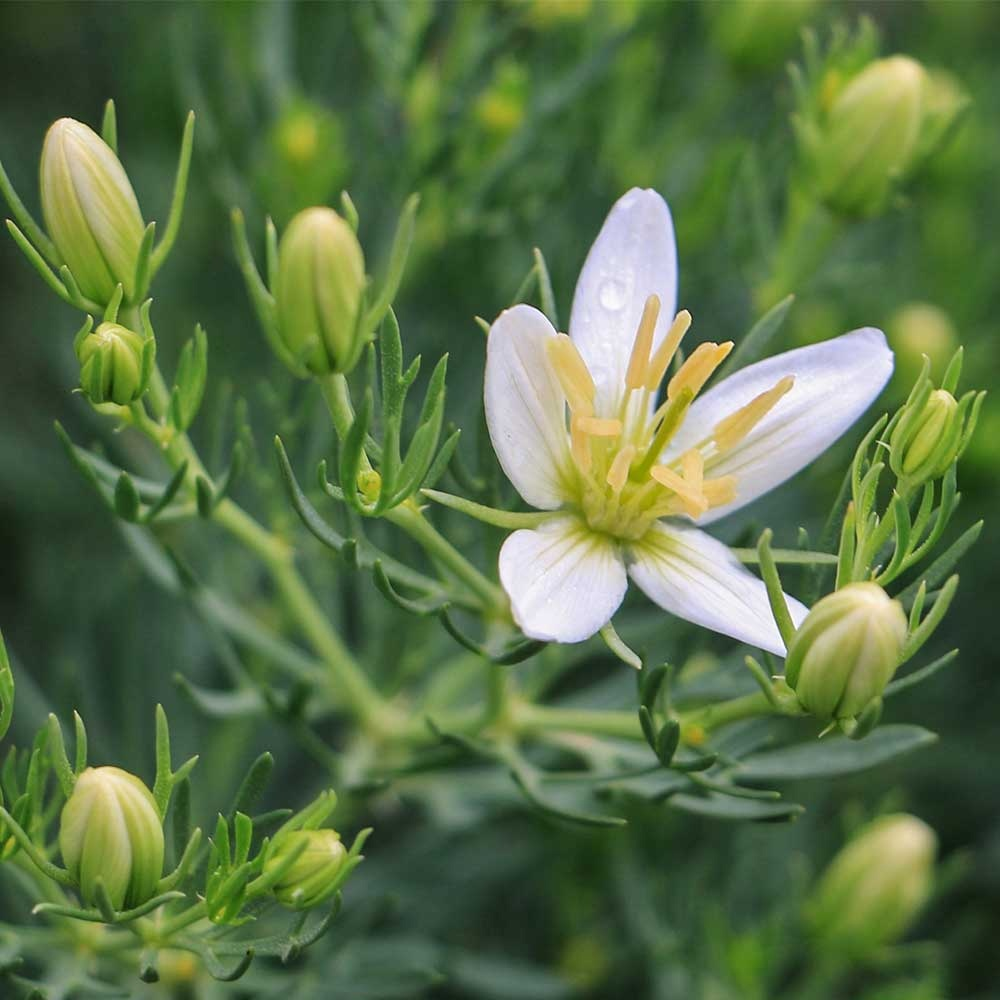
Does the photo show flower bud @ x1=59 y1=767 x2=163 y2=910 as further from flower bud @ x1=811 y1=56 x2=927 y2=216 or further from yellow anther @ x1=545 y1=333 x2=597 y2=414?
flower bud @ x1=811 y1=56 x2=927 y2=216

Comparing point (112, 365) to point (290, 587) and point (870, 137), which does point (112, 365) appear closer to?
point (290, 587)

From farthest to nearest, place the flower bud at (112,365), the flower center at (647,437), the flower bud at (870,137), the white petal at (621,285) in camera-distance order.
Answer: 1. the flower bud at (870,137)
2. the white petal at (621,285)
3. the flower center at (647,437)
4. the flower bud at (112,365)

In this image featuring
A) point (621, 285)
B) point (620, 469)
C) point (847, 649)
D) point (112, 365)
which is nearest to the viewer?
point (847, 649)

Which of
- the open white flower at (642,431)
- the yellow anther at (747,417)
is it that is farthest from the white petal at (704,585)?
the yellow anther at (747,417)

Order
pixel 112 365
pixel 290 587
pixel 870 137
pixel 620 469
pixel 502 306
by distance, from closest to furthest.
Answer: pixel 112 365 → pixel 620 469 → pixel 290 587 → pixel 870 137 → pixel 502 306

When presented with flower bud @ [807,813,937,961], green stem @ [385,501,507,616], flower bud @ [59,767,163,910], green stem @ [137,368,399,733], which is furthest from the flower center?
flower bud @ [807,813,937,961]

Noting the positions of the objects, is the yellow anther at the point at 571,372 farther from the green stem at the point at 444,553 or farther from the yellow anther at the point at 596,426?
the green stem at the point at 444,553

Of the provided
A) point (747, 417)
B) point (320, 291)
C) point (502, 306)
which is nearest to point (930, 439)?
point (747, 417)
